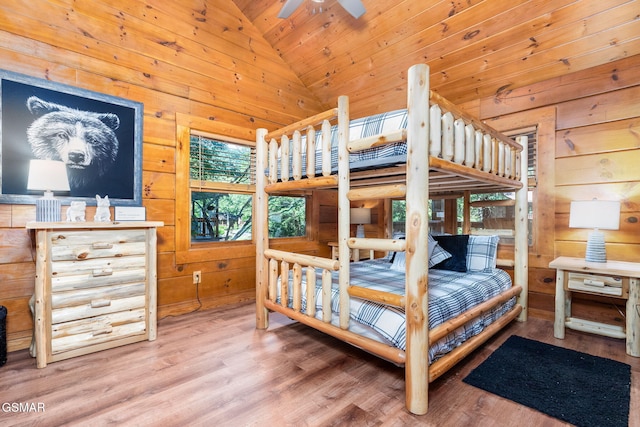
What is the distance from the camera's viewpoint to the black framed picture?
209 cm

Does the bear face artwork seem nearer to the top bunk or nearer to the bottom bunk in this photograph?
the top bunk

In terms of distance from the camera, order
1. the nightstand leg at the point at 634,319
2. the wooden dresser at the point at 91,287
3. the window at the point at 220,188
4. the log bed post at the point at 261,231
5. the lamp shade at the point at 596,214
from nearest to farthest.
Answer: the wooden dresser at the point at 91,287 → the nightstand leg at the point at 634,319 → the lamp shade at the point at 596,214 → the log bed post at the point at 261,231 → the window at the point at 220,188

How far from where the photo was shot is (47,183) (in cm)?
190

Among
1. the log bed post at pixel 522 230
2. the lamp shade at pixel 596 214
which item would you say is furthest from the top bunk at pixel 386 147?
the lamp shade at pixel 596 214

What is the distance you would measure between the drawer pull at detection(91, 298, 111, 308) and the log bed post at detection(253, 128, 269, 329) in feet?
3.40

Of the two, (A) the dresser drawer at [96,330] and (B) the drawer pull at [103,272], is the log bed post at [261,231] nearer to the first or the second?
(A) the dresser drawer at [96,330]

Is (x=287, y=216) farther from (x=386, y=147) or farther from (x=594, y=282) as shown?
(x=594, y=282)

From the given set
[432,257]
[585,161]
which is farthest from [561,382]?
[585,161]

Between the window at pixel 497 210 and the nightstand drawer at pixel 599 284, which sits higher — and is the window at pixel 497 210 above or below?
above

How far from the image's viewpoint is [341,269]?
180 centimetres

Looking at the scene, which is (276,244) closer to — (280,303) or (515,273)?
(280,303)

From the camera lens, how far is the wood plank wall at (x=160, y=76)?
213 centimetres

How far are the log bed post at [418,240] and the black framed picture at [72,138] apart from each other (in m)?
2.30

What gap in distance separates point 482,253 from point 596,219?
0.81 meters
